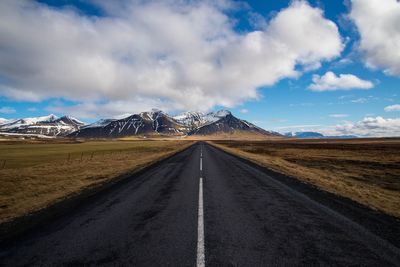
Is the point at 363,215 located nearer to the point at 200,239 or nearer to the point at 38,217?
the point at 200,239

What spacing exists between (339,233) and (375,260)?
1.48 meters

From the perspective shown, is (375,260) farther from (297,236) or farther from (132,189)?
(132,189)

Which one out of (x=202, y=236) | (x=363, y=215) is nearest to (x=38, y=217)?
(x=202, y=236)

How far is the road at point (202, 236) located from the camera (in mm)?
5094

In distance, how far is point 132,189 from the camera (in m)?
12.8

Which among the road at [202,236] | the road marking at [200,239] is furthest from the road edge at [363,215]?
the road marking at [200,239]

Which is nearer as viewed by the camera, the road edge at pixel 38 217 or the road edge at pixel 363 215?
the road edge at pixel 363 215

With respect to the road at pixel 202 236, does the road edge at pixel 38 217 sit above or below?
below

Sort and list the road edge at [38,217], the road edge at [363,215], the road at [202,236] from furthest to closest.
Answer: the road edge at [38,217] → the road edge at [363,215] → the road at [202,236]

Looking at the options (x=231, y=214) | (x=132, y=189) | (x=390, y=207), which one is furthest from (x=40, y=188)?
(x=390, y=207)

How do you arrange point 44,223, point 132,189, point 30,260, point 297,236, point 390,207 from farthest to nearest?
point 132,189 → point 390,207 → point 44,223 → point 297,236 → point 30,260

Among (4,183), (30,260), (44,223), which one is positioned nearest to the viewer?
(30,260)

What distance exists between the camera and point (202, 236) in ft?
20.4

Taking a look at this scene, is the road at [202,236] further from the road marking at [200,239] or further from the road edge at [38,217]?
the road edge at [38,217]
